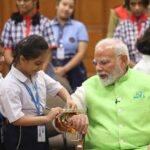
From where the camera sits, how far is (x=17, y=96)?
3.01 metres

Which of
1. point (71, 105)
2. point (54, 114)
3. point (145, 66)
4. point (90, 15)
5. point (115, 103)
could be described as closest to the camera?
point (54, 114)

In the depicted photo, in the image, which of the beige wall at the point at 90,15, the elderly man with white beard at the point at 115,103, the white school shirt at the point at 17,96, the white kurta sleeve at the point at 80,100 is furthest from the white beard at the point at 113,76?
the beige wall at the point at 90,15

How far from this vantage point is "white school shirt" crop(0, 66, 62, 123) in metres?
2.98

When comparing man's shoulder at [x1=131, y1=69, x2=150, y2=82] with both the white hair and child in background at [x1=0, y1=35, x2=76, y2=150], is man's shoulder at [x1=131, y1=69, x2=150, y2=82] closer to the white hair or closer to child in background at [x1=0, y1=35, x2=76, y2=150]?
the white hair

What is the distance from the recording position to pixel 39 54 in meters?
3.02

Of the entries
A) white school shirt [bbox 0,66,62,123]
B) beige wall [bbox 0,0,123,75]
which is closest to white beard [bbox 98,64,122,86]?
white school shirt [bbox 0,66,62,123]

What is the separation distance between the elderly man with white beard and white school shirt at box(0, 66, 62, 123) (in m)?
0.29

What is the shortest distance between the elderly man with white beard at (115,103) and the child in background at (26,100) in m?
0.23

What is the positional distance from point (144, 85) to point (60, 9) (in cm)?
212

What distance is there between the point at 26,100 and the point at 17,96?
3.2 inches

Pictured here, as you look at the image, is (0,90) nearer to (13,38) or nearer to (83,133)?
(83,133)

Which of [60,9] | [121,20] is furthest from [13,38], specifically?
[121,20]

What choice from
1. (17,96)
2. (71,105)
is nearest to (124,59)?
(71,105)

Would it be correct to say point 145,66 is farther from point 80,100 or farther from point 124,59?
point 80,100
